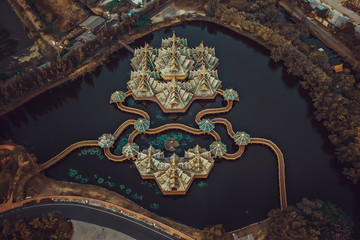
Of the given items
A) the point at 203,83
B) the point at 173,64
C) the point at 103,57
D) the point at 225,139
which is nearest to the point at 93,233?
the point at 225,139

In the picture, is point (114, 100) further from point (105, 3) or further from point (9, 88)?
point (105, 3)

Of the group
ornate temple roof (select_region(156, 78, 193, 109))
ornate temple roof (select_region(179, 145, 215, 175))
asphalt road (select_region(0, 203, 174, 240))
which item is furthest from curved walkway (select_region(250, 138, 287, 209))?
asphalt road (select_region(0, 203, 174, 240))

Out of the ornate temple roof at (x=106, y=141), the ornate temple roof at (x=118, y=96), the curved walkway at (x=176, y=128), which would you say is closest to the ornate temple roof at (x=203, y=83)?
the curved walkway at (x=176, y=128)

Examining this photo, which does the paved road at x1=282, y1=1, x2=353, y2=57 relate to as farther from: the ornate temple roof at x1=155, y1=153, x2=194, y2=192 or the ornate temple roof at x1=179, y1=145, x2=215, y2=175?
the ornate temple roof at x1=155, y1=153, x2=194, y2=192

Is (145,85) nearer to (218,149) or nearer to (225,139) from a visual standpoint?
(225,139)

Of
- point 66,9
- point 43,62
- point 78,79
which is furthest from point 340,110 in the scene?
point 66,9

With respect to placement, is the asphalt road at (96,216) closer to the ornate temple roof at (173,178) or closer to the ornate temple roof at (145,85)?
the ornate temple roof at (173,178)

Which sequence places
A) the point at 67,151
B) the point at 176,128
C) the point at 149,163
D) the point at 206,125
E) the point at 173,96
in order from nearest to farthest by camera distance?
the point at 149,163, the point at 67,151, the point at 206,125, the point at 176,128, the point at 173,96
